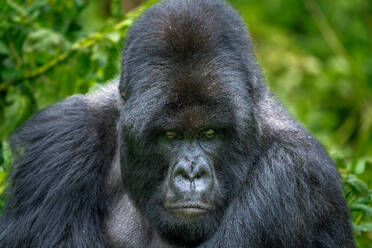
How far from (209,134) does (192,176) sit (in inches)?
12.8

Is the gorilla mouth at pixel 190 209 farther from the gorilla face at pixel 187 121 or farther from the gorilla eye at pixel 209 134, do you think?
the gorilla eye at pixel 209 134

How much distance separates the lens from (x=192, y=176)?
12.8 feet

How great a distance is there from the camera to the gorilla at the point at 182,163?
13.1 feet

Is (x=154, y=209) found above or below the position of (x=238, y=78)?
below

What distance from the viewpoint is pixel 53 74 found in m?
6.26

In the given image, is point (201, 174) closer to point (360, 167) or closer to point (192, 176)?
point (192, 176)

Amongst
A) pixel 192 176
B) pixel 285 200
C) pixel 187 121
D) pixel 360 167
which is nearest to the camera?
pixel 192 176

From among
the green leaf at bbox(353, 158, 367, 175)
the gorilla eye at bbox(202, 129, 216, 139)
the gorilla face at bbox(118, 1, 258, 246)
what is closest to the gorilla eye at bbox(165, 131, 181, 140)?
the gorilla face at bbox(118, 1, 258, 246)

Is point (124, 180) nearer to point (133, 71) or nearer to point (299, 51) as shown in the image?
point (133, 71)

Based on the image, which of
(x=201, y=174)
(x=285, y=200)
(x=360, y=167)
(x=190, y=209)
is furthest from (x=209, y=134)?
(x=360, y=167)

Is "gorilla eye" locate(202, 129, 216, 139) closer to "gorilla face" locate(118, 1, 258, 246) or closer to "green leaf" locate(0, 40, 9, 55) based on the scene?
"gorilla face" locate(118, 1, 258, 246)

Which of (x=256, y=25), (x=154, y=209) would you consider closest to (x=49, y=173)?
(x=154, y=209)

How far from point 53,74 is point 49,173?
6.19 ft

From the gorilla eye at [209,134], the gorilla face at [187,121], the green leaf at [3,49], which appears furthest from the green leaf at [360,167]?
the green leaf at [3,49]
